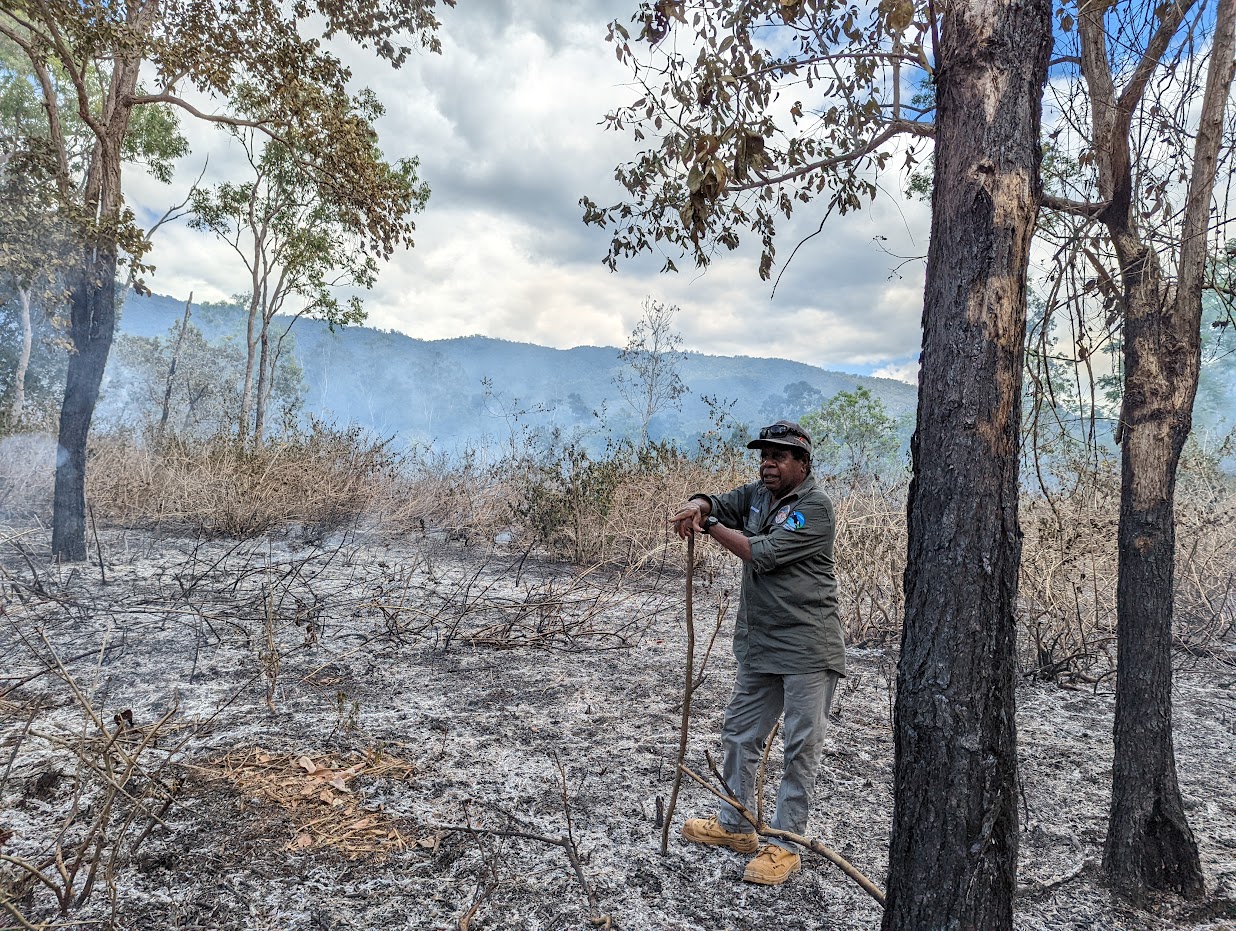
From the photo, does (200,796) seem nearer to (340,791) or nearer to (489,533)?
(340,791)

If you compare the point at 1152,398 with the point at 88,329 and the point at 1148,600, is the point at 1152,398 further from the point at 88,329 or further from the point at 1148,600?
the point at 88,329

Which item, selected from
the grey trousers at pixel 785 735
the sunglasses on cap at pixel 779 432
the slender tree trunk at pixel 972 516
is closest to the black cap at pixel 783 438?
the sunglasses on cap at pixel 779 432

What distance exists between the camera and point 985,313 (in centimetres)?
→ 165

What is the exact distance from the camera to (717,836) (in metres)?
2.85

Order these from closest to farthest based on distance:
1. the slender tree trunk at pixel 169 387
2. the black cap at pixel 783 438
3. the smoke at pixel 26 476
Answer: the black cap at pixel 783 438 → the smoke at pixel 26 476 → the slender tree trunk at pixel 169 387

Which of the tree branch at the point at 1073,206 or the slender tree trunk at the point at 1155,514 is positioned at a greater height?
the tree branch at the point at 1073,206

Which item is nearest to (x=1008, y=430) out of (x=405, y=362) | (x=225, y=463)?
(x=225, y=463)

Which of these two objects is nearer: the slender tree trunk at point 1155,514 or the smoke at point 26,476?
the slender tree trunk at point 1155,514

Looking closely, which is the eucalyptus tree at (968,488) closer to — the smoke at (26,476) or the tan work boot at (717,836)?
the tan work boot at (717,836)

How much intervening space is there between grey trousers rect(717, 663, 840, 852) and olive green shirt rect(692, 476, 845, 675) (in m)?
0.08

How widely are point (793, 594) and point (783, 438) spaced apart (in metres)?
0.64

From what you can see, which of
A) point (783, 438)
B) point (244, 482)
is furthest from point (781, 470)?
point (244, 482)

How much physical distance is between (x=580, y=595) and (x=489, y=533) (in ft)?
10.9

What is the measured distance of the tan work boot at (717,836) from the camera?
9.29 feet
